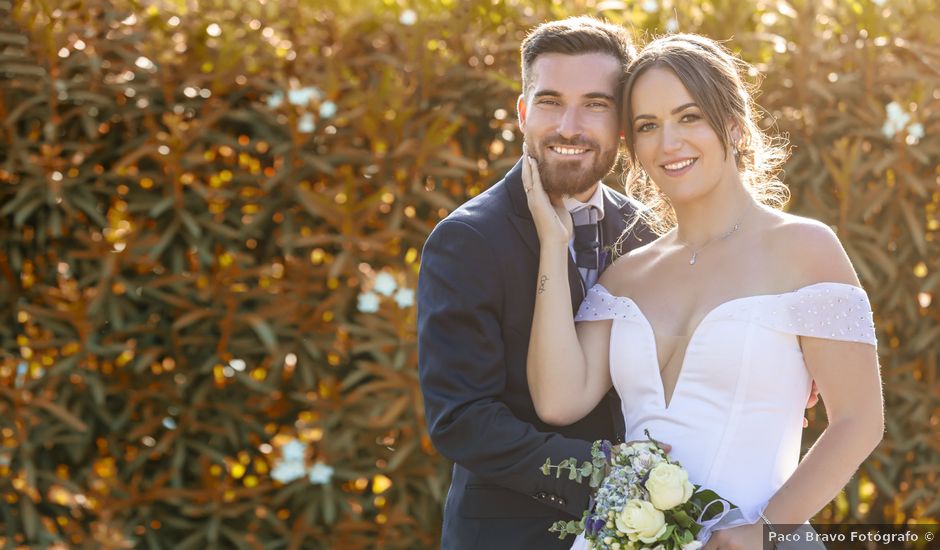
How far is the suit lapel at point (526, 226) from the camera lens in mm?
2865

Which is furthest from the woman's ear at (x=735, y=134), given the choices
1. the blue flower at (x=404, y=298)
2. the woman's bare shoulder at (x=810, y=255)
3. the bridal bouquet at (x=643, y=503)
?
the blue flower at (x=404, y=298)

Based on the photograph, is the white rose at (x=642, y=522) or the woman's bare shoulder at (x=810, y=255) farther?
the woman's bare shoulder at (x=810, y=255)

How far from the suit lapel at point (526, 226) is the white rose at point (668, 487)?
632mm

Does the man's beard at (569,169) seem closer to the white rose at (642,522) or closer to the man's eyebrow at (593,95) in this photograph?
the man's eyebrow at (593,95)

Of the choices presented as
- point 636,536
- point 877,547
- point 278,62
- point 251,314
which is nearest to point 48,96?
point 278,62

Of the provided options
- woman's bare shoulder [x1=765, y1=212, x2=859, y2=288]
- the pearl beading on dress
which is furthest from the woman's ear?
the pearl beading on dress

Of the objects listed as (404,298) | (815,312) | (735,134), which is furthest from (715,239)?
(404,298)

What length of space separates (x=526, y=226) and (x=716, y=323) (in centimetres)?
58

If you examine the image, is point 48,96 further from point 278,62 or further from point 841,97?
point 841,97

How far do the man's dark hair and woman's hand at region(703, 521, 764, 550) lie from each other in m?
1.23

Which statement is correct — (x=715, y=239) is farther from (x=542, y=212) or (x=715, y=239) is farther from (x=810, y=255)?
(x=542, y=212)

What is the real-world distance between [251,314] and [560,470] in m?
1.77

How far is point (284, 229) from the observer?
4055 mm

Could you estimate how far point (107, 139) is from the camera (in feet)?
13.6
